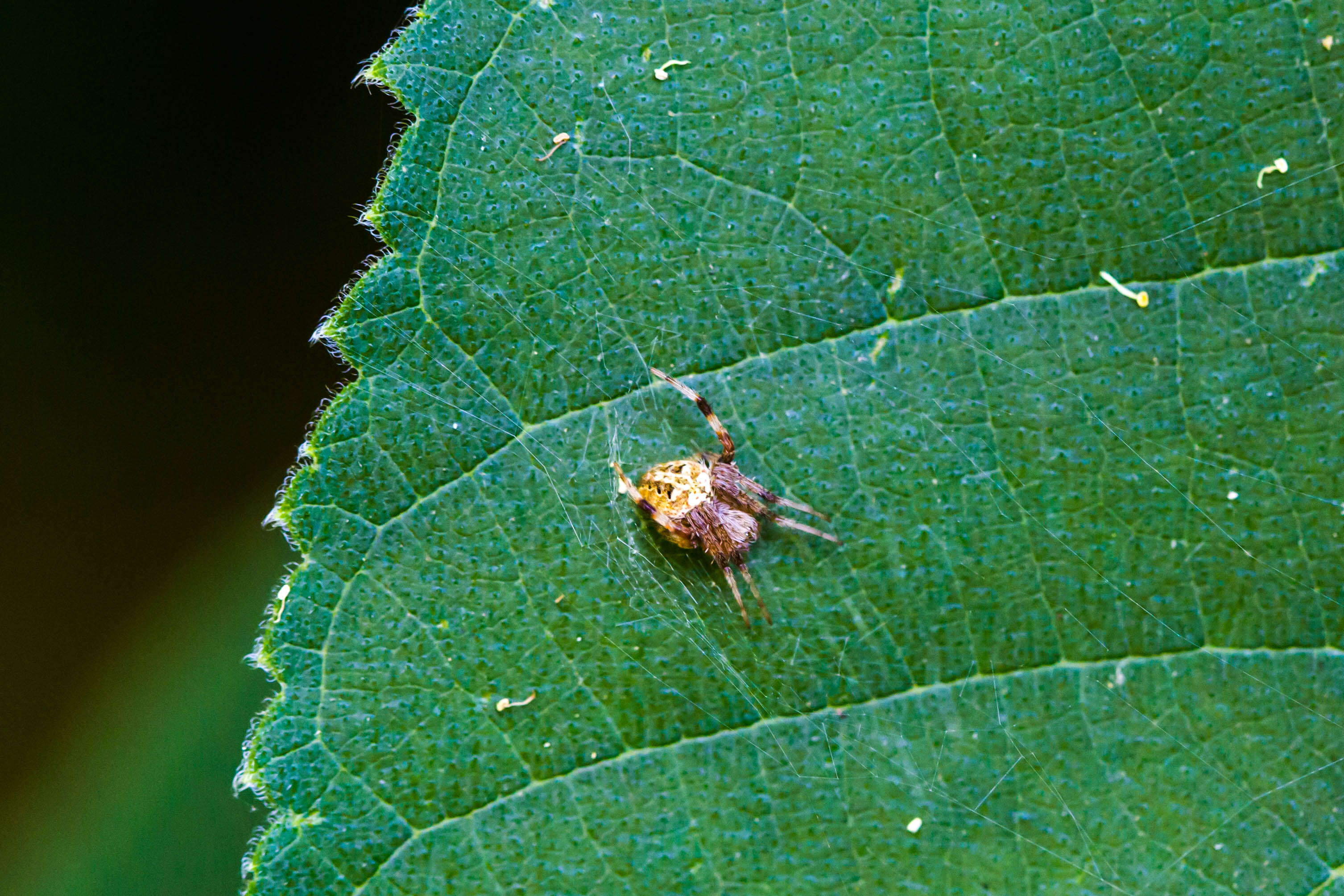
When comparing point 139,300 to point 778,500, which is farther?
point 139,300

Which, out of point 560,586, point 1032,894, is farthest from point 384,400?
point 1032,894

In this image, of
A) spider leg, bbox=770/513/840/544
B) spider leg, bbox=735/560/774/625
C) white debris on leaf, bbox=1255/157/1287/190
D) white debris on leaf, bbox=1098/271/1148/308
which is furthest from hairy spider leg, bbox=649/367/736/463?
white debris on leaf, bbox=1255/157/1287/190

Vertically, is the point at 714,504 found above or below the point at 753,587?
above

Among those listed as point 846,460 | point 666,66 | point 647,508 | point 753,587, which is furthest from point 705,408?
point 666,66

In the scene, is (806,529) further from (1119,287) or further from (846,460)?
(1119,287)

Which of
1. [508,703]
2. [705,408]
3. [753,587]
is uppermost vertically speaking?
[705,408]

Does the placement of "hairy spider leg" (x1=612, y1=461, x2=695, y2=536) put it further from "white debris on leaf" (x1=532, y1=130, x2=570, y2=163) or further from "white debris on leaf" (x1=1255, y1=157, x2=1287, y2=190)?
"white debris on leaf" (x1=1255, y1=157, x2=1287, y2=190)

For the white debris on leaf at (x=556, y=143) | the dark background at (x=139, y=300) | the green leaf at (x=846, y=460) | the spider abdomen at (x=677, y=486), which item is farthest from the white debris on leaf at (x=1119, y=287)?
the dark background at (x=139, y=300)
